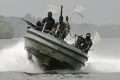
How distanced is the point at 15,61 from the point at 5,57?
61.8 inches

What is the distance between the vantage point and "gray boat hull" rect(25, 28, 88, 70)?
32.4m

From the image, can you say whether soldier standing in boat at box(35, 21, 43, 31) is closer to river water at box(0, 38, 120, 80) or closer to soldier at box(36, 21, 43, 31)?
soldier at box(36, 21, 43, 31)

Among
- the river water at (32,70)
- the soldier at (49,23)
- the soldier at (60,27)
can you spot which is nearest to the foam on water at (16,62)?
the river water at (32,70)

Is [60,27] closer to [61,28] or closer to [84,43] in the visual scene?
[61,28]

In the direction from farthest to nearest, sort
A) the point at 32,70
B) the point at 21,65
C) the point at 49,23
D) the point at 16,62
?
1. the point at 16,62
2. the point at 21,65
3. the point at 32,70
4. the point at 49,23

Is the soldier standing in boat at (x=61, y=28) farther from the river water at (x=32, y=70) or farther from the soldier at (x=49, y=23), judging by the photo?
the river water at (x=32, y=70)

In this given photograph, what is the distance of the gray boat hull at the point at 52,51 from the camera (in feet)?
106

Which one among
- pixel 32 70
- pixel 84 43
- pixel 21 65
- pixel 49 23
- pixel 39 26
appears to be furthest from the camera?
pixel 21 65

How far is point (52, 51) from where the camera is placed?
107 feet

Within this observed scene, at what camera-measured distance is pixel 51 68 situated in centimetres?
3384

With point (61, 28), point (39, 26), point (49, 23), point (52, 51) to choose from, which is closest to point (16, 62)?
point (39, 26)

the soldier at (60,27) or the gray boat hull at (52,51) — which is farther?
the soldier at (60,27)

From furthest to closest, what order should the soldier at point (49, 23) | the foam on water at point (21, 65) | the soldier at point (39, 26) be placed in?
the foam on water at point (21, 65), the soldier at point (39, 26), the soldier at point (49, 23)

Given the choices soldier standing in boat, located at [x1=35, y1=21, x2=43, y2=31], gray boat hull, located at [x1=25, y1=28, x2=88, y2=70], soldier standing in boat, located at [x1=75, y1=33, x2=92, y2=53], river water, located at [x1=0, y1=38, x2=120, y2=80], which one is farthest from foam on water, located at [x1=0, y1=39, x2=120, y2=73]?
soldier standing in boat, located at [x1=75, y1=33, x2=92, y2=53]
